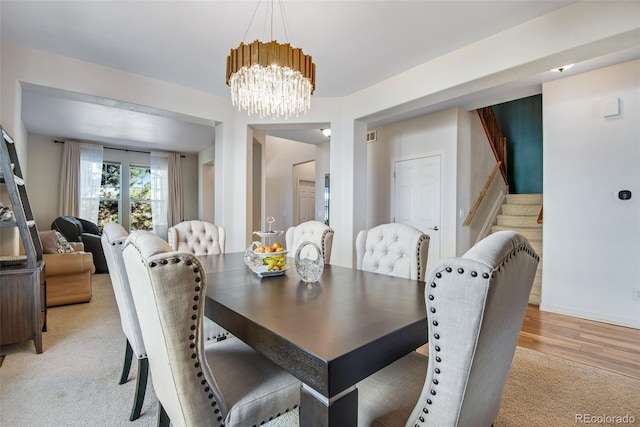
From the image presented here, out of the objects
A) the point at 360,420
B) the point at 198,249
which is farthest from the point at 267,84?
the point at 360,420

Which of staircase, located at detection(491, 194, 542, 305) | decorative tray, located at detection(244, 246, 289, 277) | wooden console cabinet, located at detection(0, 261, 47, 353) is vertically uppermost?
staircase, located at detection(491, 194, 542, 305)

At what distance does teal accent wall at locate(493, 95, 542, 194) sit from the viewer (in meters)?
5.63

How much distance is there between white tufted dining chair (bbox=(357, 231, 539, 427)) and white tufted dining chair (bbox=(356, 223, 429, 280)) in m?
1.03

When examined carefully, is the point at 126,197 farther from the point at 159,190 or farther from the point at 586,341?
the point at 586,341

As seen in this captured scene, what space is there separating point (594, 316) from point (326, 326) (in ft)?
11.3

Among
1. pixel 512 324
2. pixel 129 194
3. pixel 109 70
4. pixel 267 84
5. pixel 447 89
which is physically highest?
pixel 109 70

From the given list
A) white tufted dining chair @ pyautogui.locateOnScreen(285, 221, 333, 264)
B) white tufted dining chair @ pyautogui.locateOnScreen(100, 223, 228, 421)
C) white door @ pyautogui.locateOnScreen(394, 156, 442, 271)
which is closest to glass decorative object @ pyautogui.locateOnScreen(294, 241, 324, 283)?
white tufted dining chair @ pyautogui.locateOnScreen(285, 221, 333, 264)

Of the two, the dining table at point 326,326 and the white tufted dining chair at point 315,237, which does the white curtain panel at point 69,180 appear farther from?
the dining table at point 326,326

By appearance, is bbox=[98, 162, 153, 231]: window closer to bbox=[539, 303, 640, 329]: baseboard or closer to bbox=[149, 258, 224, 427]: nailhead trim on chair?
bbox=[149, 258, 224, 427]: nailhead trim on chair

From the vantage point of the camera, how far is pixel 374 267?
7.00 feet

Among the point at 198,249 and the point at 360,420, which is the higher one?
the point at 198,249

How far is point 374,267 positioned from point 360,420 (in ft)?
4.10

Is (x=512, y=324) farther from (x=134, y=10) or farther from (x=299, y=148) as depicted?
(x=299, y=148)

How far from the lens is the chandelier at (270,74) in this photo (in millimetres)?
1855
